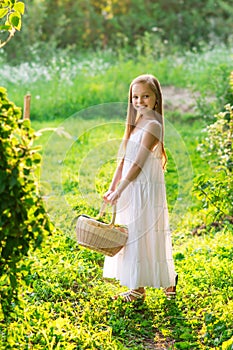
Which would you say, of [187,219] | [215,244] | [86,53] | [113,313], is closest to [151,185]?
[113,313]

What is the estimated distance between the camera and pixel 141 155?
11.9ft

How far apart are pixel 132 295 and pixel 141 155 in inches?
32.3

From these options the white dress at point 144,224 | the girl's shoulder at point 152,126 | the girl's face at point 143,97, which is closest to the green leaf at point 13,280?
the white dress at point 144,224

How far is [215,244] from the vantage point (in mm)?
4801

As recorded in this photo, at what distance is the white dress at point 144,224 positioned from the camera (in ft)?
12.1

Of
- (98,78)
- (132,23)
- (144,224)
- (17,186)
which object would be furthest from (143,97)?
(132,23)

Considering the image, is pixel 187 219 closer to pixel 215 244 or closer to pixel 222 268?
pixel 215 244

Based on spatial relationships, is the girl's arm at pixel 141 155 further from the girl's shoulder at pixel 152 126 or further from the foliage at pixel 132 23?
the foliage at pixel 132 23

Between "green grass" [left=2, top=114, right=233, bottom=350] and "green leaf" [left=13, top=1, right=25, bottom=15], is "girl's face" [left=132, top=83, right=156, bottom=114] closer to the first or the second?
"green grass" [left=2, top=114, right=233, bottom=350]

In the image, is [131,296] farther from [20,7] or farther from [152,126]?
[20,7]

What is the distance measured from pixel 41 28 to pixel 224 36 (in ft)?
12.3

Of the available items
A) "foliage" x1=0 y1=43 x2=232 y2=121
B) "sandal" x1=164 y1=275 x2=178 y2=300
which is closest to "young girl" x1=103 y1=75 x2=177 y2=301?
"sandal" x1=164 y1=275 x2=178 y2=300

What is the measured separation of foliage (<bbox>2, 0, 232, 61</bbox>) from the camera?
12.7 metres

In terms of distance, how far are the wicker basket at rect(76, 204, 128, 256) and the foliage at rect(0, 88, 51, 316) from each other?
33.3 inches
